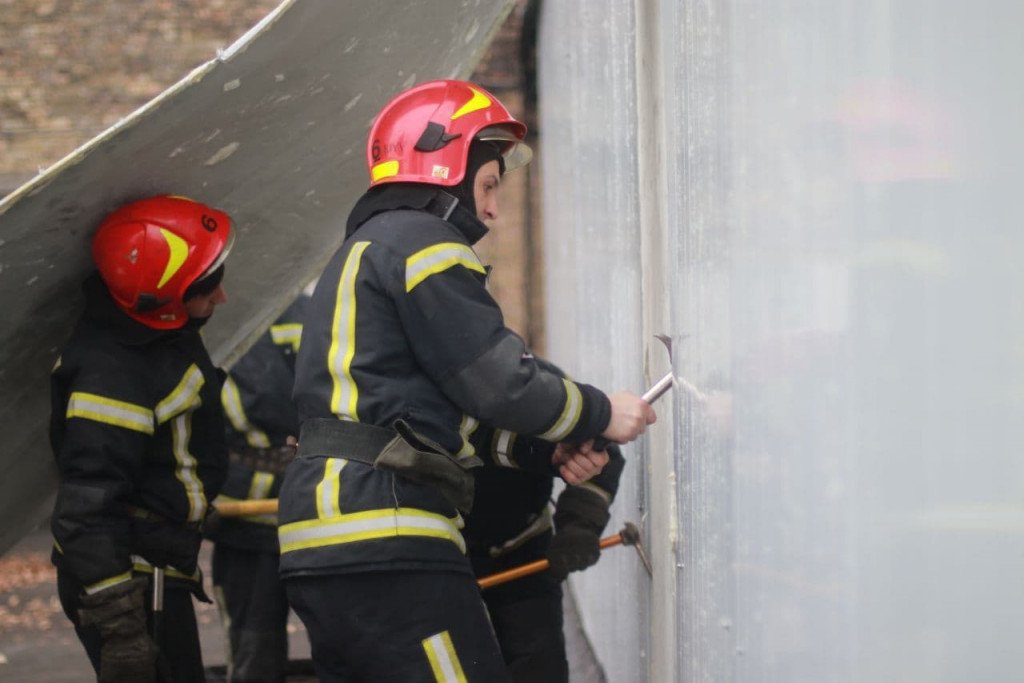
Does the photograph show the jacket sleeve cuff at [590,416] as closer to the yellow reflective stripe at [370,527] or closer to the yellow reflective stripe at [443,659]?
the yellow reflective stripe at [370,527]

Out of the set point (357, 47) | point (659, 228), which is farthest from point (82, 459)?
point (659, 228)

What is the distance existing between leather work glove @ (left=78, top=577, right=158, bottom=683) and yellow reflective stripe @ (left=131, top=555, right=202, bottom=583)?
0.16 meters

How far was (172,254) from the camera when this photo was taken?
350 cm

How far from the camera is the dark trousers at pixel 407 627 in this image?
8.46 feet

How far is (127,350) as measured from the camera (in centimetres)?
344

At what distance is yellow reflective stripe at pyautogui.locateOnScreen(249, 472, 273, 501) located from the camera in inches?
189

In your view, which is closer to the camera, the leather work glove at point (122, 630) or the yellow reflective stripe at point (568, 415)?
the yellow reflective stripe at point (568, 415)

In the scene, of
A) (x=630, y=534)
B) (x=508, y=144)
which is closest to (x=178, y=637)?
(x=630, y=534)

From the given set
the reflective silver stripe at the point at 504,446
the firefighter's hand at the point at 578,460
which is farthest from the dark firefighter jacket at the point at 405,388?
the reflective silver stripe at the point at 504,446

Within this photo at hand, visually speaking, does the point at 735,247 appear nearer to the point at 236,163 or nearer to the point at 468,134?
the point at 468,134

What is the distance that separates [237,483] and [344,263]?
226cm

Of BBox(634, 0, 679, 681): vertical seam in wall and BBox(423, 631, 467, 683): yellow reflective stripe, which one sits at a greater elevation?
BBox(634, 0, 679, 681): vertical seam in wall

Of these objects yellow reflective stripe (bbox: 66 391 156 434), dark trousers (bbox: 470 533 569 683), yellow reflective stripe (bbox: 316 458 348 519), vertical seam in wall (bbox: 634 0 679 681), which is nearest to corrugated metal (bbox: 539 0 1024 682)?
vertical seam in wall (bbox: 634 0 679 681)

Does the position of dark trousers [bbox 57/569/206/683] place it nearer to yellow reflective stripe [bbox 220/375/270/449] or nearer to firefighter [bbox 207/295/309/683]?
firefighter [bbox 207/295/309/683]
